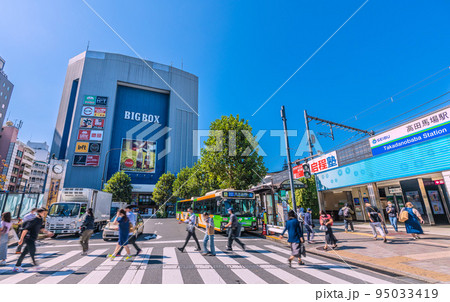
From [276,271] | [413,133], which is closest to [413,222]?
[413,133]

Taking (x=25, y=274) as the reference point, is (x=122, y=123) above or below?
above

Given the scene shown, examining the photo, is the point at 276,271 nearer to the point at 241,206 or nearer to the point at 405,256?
the point at 405,256

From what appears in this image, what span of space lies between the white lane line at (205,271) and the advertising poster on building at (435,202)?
1722 cm

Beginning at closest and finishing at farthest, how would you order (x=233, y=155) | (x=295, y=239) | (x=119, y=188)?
(x=295, y=239) < (x=233, y=155) < (x=119, y=188)

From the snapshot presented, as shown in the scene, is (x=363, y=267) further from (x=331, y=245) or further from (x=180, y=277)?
(x=180, y=277)

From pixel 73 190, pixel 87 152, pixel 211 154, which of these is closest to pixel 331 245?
pixel 211 154

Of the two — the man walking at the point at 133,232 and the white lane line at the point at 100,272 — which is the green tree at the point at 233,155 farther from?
the white lane line at the point at 100,272

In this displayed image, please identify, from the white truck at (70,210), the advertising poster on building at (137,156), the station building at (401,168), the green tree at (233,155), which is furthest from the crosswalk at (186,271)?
the advertising poster on building at (137,156)

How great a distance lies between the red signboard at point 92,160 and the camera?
5084cm

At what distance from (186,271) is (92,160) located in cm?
5580

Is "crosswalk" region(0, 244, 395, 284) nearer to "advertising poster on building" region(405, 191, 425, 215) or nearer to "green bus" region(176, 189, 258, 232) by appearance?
"green bus" region(176, 189, 258, 232)

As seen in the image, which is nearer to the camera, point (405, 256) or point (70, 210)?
point (405, 256)

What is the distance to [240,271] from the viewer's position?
565 cm

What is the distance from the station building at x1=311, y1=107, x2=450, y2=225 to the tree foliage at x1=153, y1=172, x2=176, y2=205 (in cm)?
3578
